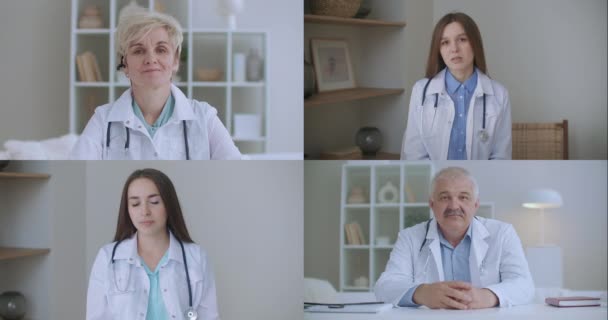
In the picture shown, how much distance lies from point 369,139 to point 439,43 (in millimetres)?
276

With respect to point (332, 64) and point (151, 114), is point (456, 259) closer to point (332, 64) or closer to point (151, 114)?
point (332, 64)

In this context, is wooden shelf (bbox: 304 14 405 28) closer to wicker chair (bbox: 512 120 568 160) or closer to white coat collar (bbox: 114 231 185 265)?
wicker chair (bbox: 512 120 568 160)

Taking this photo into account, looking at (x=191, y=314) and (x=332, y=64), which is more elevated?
(x=332, y=64)

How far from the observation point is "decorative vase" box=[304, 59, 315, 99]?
242 centimetres

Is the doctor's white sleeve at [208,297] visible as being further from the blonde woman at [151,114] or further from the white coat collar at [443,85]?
the white coat collar at [443,85]

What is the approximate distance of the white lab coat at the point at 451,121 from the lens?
2422 mm

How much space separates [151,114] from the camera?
241cm

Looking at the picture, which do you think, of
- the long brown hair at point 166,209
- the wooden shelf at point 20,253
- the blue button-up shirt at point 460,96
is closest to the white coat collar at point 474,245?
the blue button-up shirt at point 460,96

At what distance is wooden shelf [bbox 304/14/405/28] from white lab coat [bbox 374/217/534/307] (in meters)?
0.48

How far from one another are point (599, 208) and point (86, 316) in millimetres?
1257

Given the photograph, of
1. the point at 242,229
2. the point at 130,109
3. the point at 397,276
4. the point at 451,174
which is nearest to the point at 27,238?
the point at 130,109

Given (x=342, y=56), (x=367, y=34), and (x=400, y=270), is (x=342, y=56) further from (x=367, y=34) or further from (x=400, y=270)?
(x=400, y=270)

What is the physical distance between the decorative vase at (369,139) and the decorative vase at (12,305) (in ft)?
2.90

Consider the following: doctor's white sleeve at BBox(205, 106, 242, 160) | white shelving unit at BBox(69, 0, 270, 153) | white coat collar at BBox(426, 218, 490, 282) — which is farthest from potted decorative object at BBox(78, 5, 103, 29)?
white coat collar at BBox(426, 218, 490, 282)
